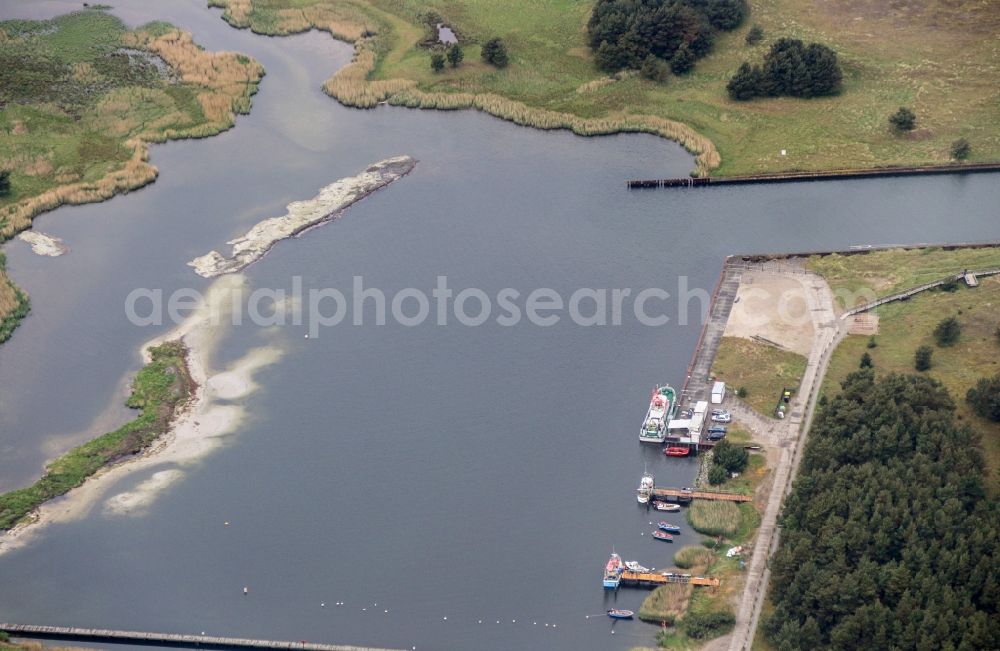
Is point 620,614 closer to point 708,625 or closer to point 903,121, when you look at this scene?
point 708,625

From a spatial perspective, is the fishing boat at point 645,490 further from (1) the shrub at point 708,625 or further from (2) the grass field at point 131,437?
(2) the grass field at point 131,437

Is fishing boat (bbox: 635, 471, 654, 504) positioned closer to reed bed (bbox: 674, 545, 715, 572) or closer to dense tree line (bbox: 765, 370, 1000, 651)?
reed bed (bbox: 674, 545, 715, 572)

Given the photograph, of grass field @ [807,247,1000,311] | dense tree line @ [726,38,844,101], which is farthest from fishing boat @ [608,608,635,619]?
dense tree line @ [726,38,844,101]

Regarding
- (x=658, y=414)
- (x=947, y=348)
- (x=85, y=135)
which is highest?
(x=85, y=135)

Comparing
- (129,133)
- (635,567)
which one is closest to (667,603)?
(635,567)

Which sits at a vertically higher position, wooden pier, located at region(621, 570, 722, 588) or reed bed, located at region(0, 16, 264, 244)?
reed bed, located at region(0, 16, 264, 244)
